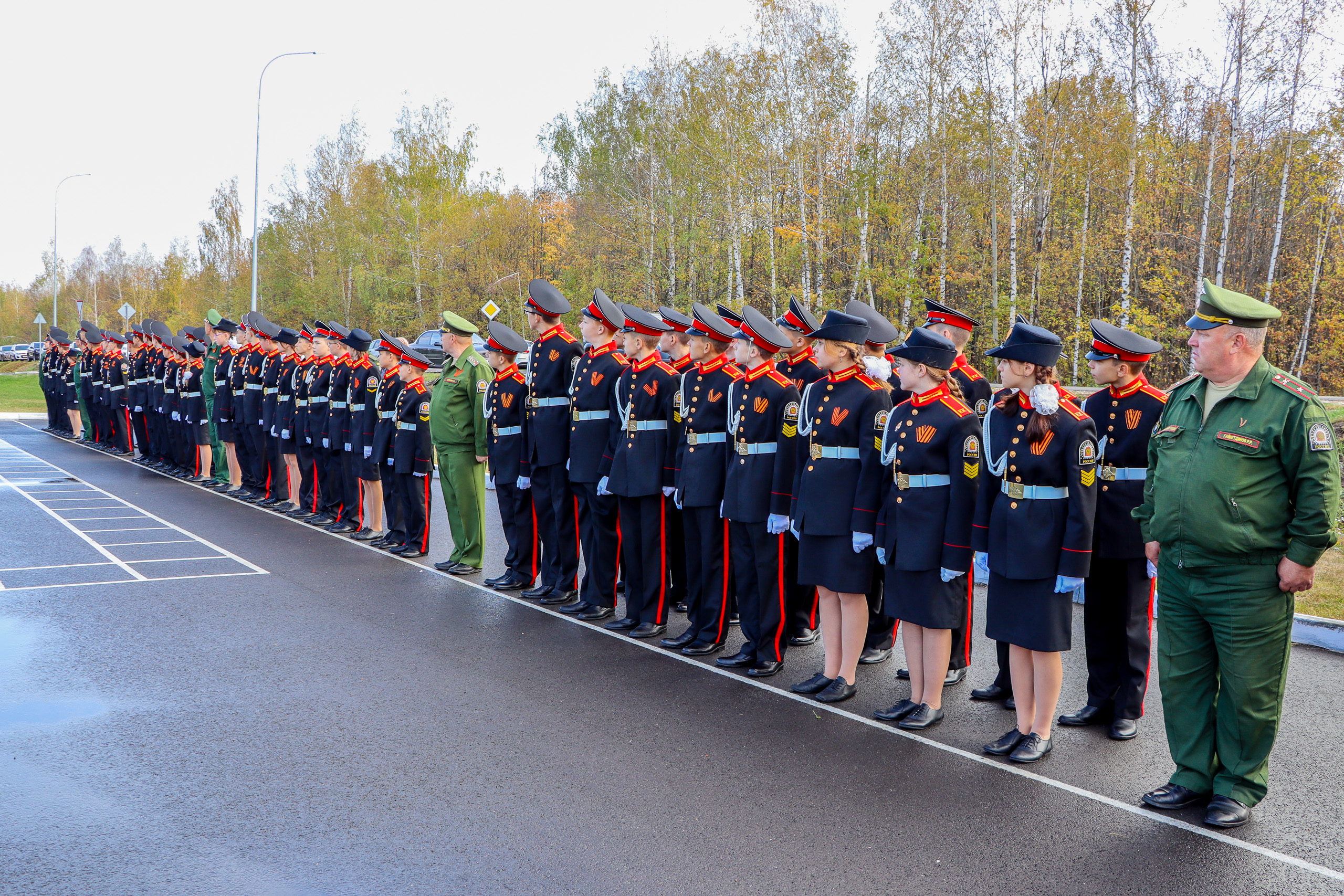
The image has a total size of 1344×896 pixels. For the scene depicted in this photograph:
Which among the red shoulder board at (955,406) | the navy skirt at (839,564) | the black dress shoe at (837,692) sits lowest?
the black dress shoe at (837,692)

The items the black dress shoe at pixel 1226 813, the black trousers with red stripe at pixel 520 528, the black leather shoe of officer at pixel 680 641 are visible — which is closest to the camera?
the black dress shoe at pixel 1226 813

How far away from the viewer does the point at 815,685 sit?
18.2ft

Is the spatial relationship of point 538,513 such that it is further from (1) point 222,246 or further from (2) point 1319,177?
(1) point 222,246

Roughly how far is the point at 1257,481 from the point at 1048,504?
886 mm

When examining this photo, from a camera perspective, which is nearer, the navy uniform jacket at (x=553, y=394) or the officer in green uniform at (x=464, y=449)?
the navy uniform jacket at (x=553, y=394)

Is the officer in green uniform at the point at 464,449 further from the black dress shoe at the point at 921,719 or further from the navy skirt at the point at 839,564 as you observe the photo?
the black dress shoe at the point at 921,719

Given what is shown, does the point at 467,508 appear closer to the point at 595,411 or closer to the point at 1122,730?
the point at 595,411

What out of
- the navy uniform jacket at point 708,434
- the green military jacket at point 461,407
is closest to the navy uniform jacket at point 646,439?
the navy uniform jacket at point 708,434

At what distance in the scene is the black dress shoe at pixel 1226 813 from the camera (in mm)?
3994

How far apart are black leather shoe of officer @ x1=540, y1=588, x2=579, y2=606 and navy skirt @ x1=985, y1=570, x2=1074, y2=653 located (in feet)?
12.8

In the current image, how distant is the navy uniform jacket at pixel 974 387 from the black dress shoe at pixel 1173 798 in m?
2.56

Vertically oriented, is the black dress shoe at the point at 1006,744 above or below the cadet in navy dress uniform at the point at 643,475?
below

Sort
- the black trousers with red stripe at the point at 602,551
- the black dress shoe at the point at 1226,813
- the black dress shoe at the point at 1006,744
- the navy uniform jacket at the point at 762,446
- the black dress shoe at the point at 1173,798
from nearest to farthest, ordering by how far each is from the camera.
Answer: the black dress shoe at the point at 1226,813
the black dress shoe at the point at 1173,798
the black dress shoe at the point at 1006,744
the navy uniform jacket at the point at 762,446
the black trousers with red stripe at the point at 602,551

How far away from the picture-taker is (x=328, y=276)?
1944 inches
